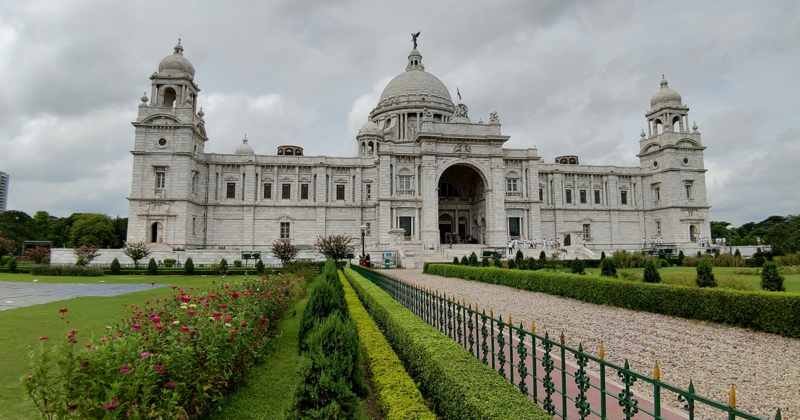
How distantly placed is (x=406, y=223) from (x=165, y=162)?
22.0 m

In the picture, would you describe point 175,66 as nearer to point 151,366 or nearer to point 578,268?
point 578,268

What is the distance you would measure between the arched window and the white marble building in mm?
168

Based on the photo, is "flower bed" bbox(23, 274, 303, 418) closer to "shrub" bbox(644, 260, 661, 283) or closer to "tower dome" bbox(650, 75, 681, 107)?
"shrub" bbox(644, 260, 661, 283)

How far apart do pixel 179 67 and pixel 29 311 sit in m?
33.8

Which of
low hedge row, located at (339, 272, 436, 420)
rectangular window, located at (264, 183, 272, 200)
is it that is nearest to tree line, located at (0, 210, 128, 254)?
rectangular window, located at (264, 183, 272, 200)

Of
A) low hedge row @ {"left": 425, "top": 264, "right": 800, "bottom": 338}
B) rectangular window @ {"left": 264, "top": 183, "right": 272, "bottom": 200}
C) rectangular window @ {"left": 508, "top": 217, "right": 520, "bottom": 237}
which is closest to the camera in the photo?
low hedge row @ {"left": 425, "top": 264, "right": 800, "bottom": 338}

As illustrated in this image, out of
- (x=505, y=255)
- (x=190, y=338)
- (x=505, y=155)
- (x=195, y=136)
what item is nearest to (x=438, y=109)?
(x=505, y=155)

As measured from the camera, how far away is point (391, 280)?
1105 cm

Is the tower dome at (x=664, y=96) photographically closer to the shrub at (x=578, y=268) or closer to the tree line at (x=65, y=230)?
the shrub at (x=578, y=268)

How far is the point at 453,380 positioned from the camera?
12.6ft

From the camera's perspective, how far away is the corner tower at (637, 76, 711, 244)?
45656 mm

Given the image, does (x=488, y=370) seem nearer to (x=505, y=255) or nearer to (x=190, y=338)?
(x=190, y=338)

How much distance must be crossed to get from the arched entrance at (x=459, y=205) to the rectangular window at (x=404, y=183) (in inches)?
218

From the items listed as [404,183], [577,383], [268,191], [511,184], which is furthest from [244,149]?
[577,383]
